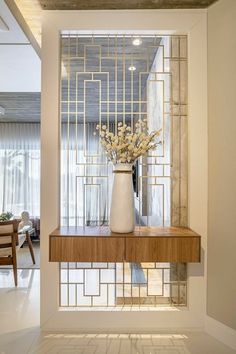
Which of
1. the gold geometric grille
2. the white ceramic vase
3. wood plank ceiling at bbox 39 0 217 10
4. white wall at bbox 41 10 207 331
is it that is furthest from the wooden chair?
wood plank ceiling at bbox 39 0 217 10

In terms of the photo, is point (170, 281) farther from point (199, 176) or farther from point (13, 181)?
point (13, 181)

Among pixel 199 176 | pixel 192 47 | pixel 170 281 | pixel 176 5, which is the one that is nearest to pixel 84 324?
pixel 170 281

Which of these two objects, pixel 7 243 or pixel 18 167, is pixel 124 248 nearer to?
pixel 7 243

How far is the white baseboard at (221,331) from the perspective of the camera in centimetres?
251

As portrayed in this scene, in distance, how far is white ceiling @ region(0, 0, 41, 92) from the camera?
2932 millimetres

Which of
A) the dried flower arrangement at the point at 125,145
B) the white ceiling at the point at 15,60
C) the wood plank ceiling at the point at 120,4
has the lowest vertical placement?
the dried flower arrangement at the point at 125,145

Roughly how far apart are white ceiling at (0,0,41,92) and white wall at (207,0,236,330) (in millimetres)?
1825

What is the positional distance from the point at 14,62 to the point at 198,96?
2.45 meters

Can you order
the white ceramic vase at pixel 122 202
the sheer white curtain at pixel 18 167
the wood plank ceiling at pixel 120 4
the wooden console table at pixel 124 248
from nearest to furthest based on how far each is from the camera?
the wooden console table at pixel 124 248 → the white ceramic vase at pixel 122 202 → the wood plank ceiling at pixel 120 4 → the sheer white curtain at pixel 18 167

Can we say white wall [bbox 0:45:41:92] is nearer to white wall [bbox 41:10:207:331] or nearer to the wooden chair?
white wall [bbox 41:10:207:331]

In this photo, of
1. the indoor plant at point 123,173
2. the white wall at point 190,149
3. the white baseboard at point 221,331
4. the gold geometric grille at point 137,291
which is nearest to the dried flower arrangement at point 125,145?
the indoor plant at point 123,173

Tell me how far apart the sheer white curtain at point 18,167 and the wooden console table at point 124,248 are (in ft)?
19.2

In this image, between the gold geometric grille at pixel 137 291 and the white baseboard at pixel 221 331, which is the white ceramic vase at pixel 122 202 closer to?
the gold geometric grille at pixel 137 291

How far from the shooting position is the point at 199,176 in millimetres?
2820
